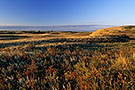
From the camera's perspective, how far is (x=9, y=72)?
5156 millimetres

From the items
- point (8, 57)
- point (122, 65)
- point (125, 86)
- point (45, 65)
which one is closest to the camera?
point (125, 86)

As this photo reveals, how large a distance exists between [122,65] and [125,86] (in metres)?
1.54

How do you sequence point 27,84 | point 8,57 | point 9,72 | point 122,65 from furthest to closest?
point 8,57
point 9,72
point 122,65
point 27,84

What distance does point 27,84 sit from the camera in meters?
4.01

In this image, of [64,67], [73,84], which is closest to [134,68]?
[73,84]

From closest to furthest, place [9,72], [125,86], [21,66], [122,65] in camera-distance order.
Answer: [125,86] < [122,65] < [9,72] < [21,66]

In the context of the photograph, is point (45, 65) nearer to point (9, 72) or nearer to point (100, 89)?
point (9, 72)

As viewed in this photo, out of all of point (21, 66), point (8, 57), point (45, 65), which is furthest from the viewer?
point (8, 57)

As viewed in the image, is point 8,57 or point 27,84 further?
point 8,57

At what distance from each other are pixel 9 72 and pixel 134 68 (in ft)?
16.9

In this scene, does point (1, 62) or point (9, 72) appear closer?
point (9, 72)

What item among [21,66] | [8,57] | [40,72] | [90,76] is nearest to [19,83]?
[40,72]

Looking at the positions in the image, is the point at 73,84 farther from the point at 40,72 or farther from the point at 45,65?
the point at 45,65

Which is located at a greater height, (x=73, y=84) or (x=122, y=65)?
(x=122, y=65)
